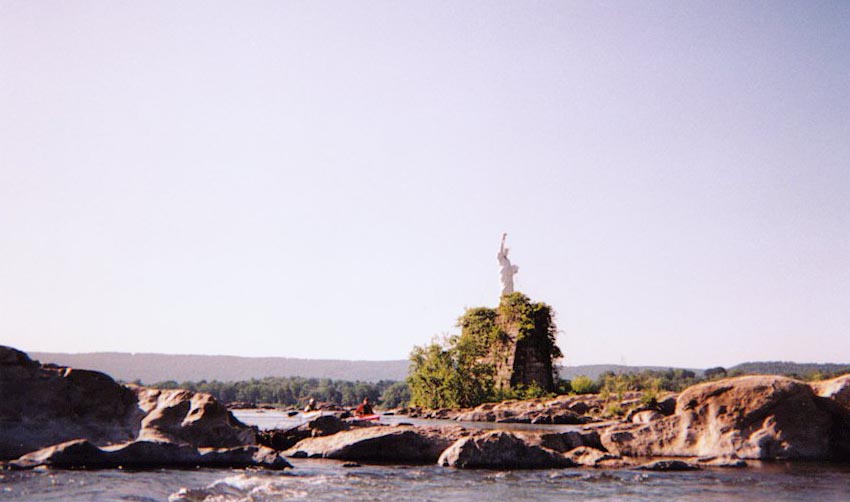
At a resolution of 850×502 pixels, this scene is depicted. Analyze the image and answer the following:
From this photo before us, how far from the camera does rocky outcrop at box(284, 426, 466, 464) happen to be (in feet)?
50.5

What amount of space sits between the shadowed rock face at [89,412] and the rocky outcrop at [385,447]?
1638 millimetres

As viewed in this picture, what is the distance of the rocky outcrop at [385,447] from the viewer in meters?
15.4

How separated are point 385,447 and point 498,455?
2.63 m

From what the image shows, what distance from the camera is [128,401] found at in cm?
1520

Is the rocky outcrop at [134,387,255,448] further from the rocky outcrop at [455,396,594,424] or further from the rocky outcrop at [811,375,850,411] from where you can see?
the rocky outcrop at [455,396,594,424]

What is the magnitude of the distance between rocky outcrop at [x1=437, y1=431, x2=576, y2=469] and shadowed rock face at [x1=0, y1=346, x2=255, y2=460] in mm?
4573

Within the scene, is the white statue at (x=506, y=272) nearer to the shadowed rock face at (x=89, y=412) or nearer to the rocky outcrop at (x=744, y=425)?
the rocky outcrop at (x=744, y=425)

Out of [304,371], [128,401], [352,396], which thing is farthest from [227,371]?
[128,401]

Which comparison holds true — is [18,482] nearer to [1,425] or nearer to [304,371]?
[1,425]

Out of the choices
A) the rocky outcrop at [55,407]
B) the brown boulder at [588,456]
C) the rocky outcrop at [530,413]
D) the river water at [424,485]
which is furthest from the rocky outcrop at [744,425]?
the rocky outcrop at [530,413]

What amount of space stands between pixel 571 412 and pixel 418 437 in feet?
56.2

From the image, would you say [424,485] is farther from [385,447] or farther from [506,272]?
[506,272]

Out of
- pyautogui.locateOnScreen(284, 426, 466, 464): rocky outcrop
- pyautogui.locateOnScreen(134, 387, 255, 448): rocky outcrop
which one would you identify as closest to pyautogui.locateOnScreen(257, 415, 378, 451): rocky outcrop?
pyautogui.locateOnScreen(284, 426, 466, 464): rocky outcrop

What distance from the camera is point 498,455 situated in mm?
A: 14289
